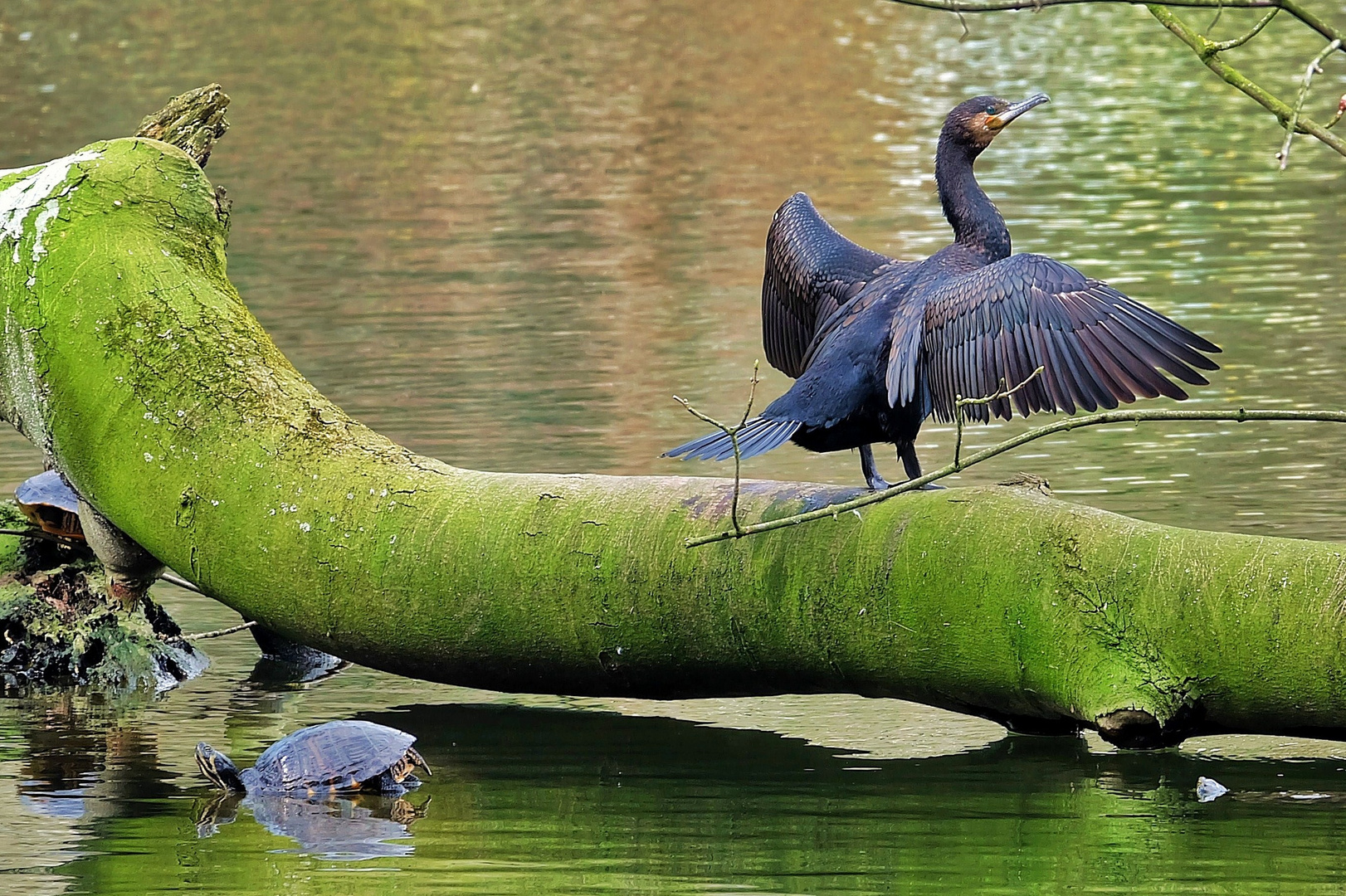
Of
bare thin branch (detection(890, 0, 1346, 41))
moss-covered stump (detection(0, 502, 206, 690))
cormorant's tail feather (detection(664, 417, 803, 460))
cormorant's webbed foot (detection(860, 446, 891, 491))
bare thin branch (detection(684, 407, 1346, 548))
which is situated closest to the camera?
bare thin branch (detection(890, 0, 1346, 41))

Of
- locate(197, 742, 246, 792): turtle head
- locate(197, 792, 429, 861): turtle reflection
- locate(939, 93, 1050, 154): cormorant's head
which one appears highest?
locate(939, 93, 1050, 154): cormorant's head

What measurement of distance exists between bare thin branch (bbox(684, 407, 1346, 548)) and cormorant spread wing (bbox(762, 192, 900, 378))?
55.9 inches

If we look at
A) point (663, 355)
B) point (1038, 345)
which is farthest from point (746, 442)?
point (663, 355)

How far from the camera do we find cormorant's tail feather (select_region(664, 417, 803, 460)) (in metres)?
5.87

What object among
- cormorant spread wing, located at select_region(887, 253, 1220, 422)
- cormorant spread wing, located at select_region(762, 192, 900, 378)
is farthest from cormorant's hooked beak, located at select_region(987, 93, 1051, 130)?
cormorant spread wing, located at select_region(887, 253, 1220, 422)

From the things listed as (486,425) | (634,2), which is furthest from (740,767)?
(634,2)

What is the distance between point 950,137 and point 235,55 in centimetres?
2511

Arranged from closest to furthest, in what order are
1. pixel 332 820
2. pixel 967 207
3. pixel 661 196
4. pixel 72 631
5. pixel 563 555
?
pixel 332 820 < pixel 563 555 < pixel 967 207 < pixel 72 631 < pixel 661 196

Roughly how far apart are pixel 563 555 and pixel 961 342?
1334 mm

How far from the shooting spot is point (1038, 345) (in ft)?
19.3

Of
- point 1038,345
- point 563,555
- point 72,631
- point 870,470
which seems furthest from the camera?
point 72,631

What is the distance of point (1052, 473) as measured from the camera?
30.0 feet

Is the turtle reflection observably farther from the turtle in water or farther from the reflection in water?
the reflection in water

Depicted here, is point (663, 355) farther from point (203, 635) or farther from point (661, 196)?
point (661, 196)
